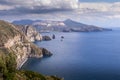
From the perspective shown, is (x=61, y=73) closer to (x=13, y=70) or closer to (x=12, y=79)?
(x=13, y=70)

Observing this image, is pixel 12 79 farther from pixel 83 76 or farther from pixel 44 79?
pixel 83 76

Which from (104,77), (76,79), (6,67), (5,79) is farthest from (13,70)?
(104,77)

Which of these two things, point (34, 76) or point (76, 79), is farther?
point (76, 79)

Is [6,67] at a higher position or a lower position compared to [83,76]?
higher

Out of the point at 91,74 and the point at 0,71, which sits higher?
the point at 0,71

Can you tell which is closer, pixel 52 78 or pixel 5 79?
pixel 5 79

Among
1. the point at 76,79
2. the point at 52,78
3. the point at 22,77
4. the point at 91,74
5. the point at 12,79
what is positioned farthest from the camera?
the point at 91,74

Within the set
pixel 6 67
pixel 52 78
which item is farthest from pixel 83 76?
pixel 6 67

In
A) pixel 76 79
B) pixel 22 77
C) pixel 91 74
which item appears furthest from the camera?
pixel 91 74

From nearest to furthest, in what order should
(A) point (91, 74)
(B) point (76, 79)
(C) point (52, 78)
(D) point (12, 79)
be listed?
(D) point (12, 79), (C) point (52, 78), (B) point (76, 79), (A) point (91, 74)
